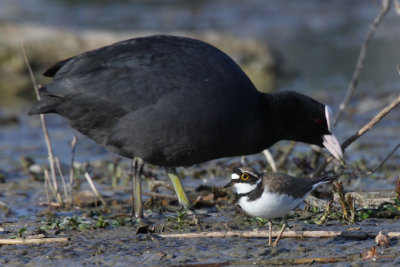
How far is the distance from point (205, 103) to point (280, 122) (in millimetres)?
816

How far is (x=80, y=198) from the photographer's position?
6.49 metres

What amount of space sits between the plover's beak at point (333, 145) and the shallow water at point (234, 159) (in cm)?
75

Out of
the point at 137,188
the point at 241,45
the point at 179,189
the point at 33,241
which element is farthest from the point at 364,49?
the point at 241,45

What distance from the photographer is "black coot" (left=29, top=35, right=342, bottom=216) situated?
5.39 metres

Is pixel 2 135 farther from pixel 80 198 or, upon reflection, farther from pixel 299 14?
pixel 299 14

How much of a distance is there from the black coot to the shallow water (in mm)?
629

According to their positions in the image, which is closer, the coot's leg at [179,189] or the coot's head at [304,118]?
the coot's head at [304,118]

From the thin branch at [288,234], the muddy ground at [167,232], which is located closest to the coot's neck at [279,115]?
the muddy ground at [167,232]

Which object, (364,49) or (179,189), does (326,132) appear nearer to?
(364,49)

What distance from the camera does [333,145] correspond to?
5852 mm

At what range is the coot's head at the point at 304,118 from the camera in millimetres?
5855

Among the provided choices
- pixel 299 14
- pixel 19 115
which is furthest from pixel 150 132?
pixel 299 14

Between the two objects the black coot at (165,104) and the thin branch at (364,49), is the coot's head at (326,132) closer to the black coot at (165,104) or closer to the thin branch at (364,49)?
the black coot at (165,104)

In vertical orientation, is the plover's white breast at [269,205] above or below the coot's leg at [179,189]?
below
